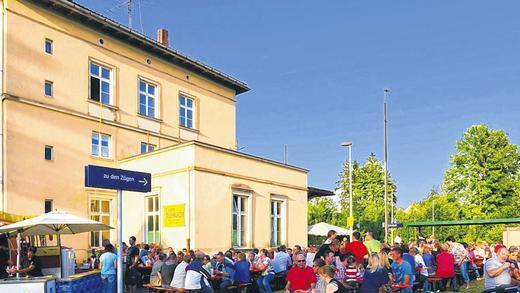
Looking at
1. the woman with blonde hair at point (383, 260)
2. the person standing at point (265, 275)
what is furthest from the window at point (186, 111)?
the woman with blonde hair at point (383, 260)

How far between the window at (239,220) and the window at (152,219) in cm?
305

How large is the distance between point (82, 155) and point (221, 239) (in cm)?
683

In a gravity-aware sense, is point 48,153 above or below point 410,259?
above

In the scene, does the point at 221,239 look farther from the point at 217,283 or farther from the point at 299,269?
the point at 299,269

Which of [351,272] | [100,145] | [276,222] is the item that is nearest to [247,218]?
[276,222]

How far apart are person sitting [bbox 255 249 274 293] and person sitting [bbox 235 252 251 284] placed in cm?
→ 58

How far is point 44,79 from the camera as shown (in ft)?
67.4

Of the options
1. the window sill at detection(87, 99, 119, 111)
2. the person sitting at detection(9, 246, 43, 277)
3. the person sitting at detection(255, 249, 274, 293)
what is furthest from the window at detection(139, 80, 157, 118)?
the person sitting at detection(9, 246, 43, 277)

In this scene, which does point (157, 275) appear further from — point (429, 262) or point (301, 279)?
point (429, 262)

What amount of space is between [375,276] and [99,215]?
16.1m

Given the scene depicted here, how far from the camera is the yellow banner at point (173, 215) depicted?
19688 millimetres

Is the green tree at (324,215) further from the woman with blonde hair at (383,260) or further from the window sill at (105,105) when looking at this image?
the woman with blonde hair at (383,260)

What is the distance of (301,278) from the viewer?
10.6 m

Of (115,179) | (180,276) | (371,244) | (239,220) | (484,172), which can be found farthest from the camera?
(484,172)
